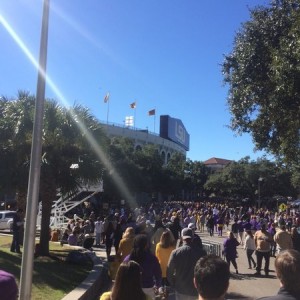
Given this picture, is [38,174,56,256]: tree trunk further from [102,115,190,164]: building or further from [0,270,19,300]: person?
[102,115,190,164]: building

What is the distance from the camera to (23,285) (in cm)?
620

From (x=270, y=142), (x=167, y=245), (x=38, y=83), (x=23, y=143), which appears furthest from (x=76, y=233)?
(x=38, y=83)

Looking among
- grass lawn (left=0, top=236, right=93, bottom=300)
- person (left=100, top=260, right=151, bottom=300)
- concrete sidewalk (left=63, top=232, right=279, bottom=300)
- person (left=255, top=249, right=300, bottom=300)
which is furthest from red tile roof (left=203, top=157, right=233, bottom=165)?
person (left=255, top=249, right=300, bottom=300)

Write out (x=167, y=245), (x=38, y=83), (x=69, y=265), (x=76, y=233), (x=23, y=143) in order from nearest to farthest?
(x=38, y=83), (x=167, y=245), (x=69, y=265), (x=23, y=143), (x=76, y=233)

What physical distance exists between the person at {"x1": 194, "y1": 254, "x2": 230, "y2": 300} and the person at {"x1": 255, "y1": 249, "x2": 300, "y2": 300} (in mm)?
288

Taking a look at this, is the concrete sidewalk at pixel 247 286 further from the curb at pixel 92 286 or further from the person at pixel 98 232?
the person at pixel 98 232

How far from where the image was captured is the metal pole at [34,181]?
626 centimetres

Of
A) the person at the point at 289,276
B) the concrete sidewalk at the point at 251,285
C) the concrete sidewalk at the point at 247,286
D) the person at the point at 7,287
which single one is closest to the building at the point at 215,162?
the concrete sidewalk at the point at 251,285

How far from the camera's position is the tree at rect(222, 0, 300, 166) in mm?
10672

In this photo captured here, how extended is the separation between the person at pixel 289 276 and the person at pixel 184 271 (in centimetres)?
314

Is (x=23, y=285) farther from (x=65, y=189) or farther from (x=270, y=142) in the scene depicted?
(x=270, y=142)

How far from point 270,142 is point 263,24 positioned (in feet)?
12.7

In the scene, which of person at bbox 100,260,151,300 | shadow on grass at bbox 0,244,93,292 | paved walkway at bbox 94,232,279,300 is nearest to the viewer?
person at bbox 100,260,151,300

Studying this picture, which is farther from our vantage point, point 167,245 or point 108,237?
point 108,237
